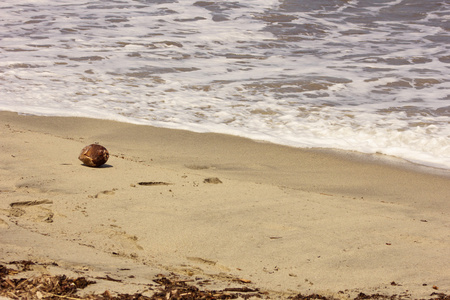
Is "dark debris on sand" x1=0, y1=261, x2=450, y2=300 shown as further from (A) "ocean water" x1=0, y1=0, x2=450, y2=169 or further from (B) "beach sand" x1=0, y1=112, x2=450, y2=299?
(A) "ocean water" x1=0, y1=0, x2=450, y2=169

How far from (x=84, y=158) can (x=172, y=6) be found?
11191 mm

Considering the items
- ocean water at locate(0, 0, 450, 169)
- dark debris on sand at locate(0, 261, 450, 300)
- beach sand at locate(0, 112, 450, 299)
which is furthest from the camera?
ocean water at locate(0, 0, 450, 169)

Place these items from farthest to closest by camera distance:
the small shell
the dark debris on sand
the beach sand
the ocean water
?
the ocean water
the small shell
the beach sand
the dark debris on sand

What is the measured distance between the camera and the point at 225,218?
3234 millimetres

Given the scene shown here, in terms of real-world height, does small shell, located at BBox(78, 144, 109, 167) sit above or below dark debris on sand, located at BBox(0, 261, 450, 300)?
below

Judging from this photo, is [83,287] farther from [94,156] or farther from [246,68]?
[246,68]

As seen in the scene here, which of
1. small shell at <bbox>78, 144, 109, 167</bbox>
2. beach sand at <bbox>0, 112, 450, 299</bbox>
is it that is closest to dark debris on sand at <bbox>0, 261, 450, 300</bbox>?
beach sand at <bbox>0, 112, 450, 299</bbox>

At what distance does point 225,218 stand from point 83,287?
1408 mm

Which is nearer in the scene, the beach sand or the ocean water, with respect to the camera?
the beach sand

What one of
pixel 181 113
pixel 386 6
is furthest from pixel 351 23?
pixel 181 113

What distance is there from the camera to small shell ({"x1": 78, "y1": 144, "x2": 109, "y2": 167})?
13.6 feet

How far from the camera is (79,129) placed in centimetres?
577

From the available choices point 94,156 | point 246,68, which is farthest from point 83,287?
point 246,68

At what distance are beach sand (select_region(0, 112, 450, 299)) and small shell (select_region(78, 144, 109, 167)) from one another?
0.32 feet
